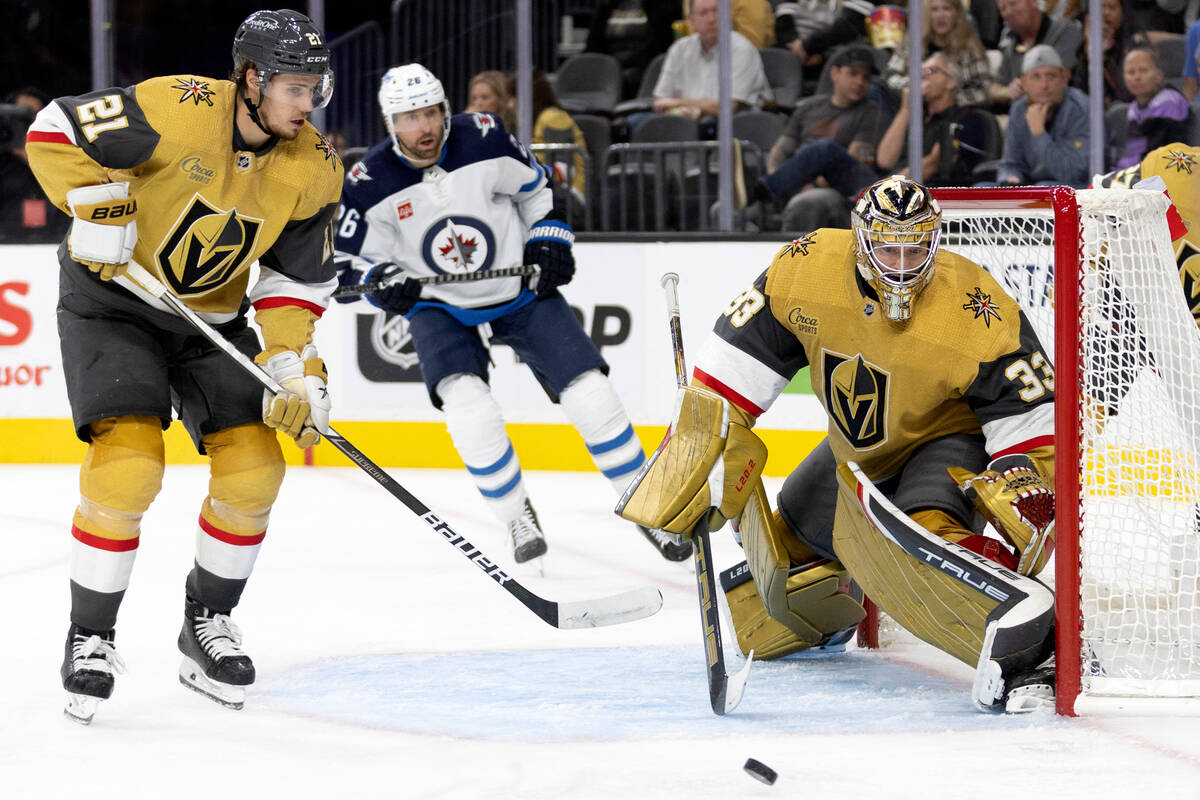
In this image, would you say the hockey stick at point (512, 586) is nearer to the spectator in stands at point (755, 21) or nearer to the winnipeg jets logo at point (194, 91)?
the winnipeg jets logo at point (194, 91)

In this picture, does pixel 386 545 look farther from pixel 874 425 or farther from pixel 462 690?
pixel 874 425

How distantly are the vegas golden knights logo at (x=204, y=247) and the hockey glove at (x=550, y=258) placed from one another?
55.3 inches

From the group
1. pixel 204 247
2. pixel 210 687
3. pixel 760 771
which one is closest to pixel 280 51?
pixel 204 247

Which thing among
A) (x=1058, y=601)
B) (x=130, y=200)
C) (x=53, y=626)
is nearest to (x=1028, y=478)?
(x=1058, y=601)

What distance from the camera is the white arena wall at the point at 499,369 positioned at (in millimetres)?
5238

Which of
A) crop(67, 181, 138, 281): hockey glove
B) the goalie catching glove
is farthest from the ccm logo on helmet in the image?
the goalie catching glove

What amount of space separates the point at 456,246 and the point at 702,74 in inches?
83.6

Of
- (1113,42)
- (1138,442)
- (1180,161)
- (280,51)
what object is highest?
(1113,42)

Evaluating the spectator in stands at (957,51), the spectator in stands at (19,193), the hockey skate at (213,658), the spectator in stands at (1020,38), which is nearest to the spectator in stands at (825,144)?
the spectator in stands at (957,51)

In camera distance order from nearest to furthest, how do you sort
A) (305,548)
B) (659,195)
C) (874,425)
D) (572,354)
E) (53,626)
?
(874,425)
(53,626)
(572,354)
(305,548)
(659,195)

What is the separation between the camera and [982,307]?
2.48 meters

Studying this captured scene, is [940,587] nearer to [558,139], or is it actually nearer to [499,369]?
[499,369]

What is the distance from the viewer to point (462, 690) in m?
2.58

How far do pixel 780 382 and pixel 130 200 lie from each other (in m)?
1.10
